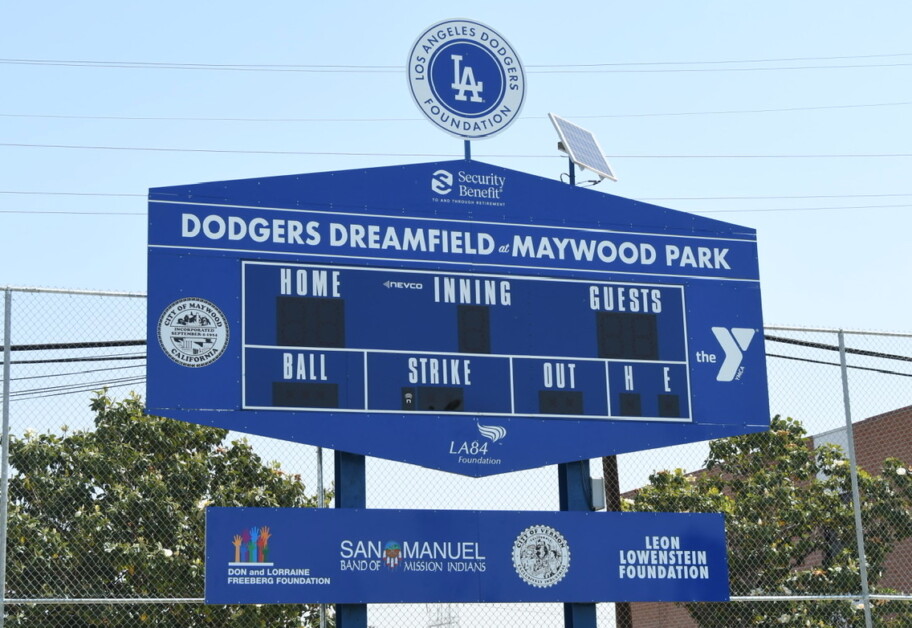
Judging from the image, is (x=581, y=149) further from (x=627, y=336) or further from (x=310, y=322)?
(x=310, y=322)

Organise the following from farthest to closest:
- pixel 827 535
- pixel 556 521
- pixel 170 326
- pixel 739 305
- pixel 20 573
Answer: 1. pixel 827 535
2. pixel 20 573
3. pixel 739 305
4. pixel 556 521
5. pixel 170 326

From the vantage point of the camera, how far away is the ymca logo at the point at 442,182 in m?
10.5

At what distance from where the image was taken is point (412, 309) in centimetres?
1002

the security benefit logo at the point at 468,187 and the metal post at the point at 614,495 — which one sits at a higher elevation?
the security benefit logo at the point at 468,187

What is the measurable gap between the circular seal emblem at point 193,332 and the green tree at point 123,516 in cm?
377

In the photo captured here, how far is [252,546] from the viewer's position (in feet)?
30.8

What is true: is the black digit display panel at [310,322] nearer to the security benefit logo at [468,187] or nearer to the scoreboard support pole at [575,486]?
the security benefit logo at [468,187]

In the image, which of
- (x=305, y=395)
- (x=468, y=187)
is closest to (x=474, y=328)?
(x=468, y=187)

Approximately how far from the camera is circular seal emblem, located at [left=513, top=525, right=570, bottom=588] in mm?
9984

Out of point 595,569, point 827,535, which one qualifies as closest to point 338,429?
point 595,569

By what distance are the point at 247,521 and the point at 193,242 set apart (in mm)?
2072

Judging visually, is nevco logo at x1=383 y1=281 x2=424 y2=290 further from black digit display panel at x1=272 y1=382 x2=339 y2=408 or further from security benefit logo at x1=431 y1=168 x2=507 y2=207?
black digit display panel at x1=272 y1=382 x2=339 y2=408

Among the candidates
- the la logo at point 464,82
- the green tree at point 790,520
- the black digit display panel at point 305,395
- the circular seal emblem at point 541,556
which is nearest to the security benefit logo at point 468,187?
the la logo at point 464,82

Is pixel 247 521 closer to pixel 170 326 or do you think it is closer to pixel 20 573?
pixel 170 326
